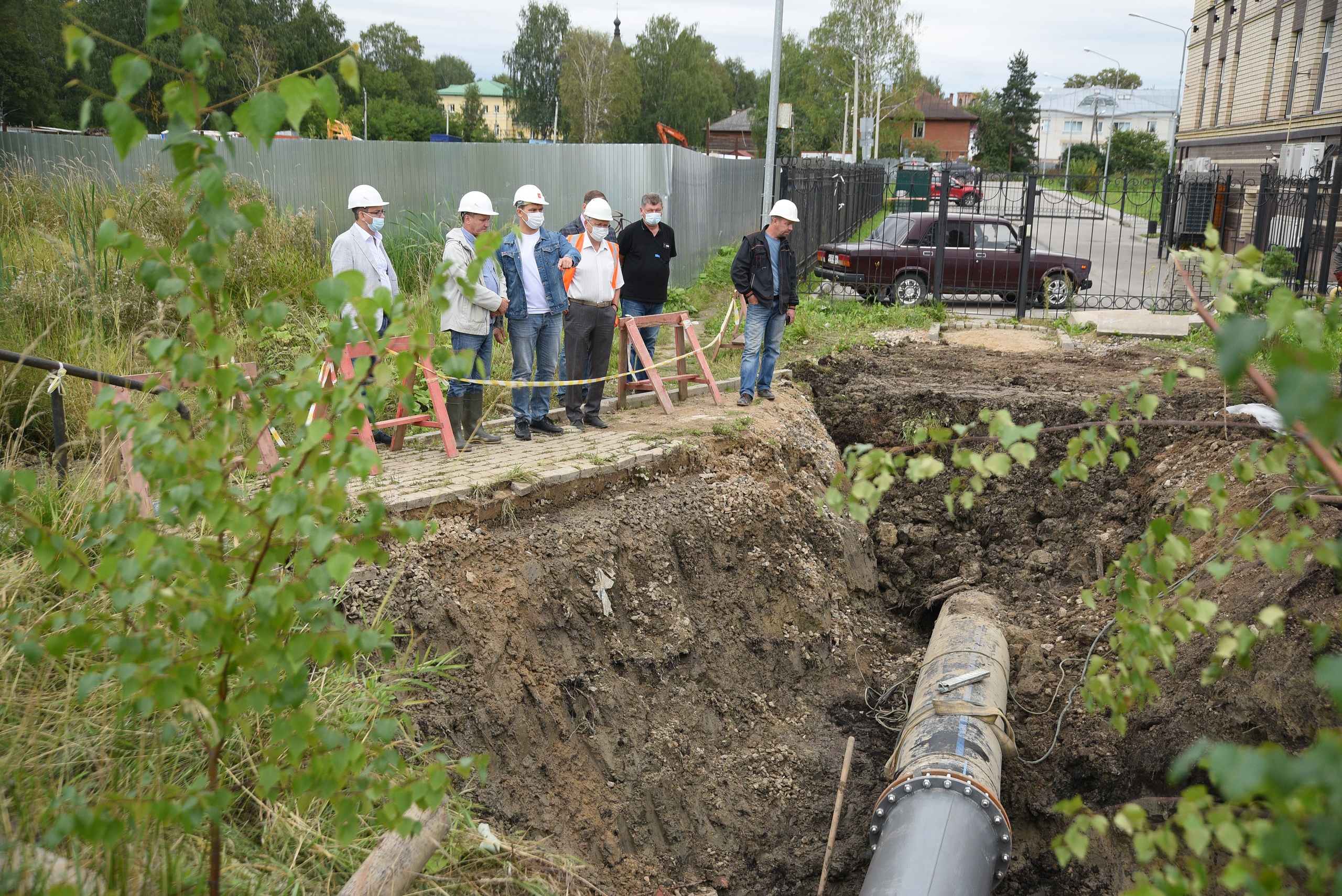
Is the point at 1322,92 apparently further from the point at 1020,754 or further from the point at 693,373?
the point at 1020,754

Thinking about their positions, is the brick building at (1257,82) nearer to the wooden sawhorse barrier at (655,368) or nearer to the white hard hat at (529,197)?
the wooden sawhorse barrier at (655,368)

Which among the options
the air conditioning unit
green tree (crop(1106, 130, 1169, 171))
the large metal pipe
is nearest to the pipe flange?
the large metal pipe

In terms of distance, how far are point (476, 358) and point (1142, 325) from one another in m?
11.1

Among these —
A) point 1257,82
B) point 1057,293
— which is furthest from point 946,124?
point 1057,293

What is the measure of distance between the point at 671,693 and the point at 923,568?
361cm

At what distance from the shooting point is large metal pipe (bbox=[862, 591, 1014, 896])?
182 inches

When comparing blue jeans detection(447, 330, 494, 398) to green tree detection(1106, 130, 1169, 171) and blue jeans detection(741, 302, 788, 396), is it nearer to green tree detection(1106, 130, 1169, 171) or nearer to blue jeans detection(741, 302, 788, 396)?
blue jeans detection(741, 302, 788, 396)

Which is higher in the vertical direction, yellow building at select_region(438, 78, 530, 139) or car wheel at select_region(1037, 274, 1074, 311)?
yellow building at select_region(438, 78, 530, 139)

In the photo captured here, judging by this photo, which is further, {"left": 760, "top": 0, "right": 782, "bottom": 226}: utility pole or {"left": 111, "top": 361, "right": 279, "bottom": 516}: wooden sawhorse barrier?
{"left": 760, "top": 0, "right": 782, "bottom": 226}: utility pole

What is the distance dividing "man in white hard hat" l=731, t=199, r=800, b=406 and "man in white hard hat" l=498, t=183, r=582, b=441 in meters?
1.77

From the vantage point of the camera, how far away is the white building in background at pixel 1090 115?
97938mm

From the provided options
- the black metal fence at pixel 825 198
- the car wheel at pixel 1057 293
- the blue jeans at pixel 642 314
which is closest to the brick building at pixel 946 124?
the black metal fence at pixel 825 198

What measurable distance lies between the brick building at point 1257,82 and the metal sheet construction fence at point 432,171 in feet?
41.7

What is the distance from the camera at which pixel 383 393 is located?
7.55 feet
